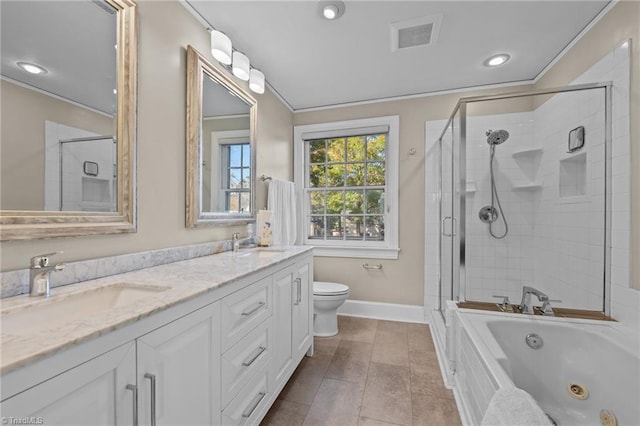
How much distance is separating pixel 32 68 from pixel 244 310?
47.9 inches

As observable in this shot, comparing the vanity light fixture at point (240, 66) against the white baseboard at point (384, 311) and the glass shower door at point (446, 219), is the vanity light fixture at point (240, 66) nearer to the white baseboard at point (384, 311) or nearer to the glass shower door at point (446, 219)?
the glass shower door at point (446, 219)

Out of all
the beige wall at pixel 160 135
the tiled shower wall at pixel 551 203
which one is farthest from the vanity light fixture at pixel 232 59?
the tiled shower wall at pixel 551 203

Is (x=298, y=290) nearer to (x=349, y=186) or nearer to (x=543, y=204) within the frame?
(x=349, y=186)

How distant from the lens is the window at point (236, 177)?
200 centimetres

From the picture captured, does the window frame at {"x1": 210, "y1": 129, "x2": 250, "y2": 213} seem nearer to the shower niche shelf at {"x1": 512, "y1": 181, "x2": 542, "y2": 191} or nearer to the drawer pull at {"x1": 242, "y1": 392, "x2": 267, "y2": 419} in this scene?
the drawer pull at {"x1": 242, "y1": 392, "x2": 267, "y2": 419}

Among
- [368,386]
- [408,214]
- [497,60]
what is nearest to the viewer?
[368,386]

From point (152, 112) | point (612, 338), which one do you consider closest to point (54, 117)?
point (152, 112)

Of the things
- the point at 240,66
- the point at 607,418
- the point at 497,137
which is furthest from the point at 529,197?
the point at 240,66

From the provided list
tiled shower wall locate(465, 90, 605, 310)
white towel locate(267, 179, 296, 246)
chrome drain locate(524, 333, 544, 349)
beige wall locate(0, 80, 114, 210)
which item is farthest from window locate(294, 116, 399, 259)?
beige wall locate(0, 80, 114, 210)

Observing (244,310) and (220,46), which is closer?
(244,310)

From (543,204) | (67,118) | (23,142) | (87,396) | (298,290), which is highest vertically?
(67,118)

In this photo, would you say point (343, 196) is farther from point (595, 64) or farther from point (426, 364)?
point (595, 64)

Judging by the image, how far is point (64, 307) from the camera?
90 centimetres

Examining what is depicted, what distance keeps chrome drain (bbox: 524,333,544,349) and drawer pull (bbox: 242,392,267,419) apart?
4.91 feet
